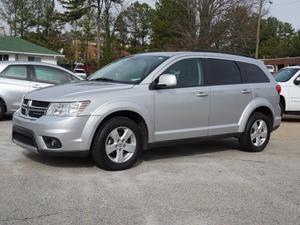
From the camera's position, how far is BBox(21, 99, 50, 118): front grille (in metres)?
6.65

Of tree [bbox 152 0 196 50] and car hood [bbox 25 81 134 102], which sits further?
tree [bbox 152 0 196 50]

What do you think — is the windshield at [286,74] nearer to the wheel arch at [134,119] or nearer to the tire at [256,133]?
the tire at [256,133]

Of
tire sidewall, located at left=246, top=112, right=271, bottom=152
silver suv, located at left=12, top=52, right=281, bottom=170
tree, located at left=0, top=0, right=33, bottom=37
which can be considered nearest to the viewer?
silver suv, located at left=12, top=52, right=281, bottom=170

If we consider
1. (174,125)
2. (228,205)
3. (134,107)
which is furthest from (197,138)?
(228,205)

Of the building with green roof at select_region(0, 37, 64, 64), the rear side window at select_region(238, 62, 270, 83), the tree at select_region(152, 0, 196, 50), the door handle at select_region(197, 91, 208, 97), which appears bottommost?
the door handle at select_region(197, 91, 208, 97)

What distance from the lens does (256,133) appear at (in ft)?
28.6

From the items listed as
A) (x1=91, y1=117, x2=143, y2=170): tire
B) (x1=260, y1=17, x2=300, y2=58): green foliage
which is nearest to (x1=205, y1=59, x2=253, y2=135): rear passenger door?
(x1=91, y1=117, x2=143, y2=170): tire

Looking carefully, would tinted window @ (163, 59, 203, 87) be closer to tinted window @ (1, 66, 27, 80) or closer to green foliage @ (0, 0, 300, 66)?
tinted window @ (1, 66, 27, 80)

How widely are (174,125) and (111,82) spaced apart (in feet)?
3.81

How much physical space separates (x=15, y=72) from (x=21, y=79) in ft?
0.84

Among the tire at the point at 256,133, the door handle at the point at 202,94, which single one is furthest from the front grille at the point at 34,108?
the tire at the point at 256,133

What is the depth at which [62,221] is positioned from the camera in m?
4.74

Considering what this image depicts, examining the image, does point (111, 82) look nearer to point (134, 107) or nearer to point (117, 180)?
point (134, 107)

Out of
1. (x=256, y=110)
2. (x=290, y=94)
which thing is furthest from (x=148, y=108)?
(x=290, y=94)
